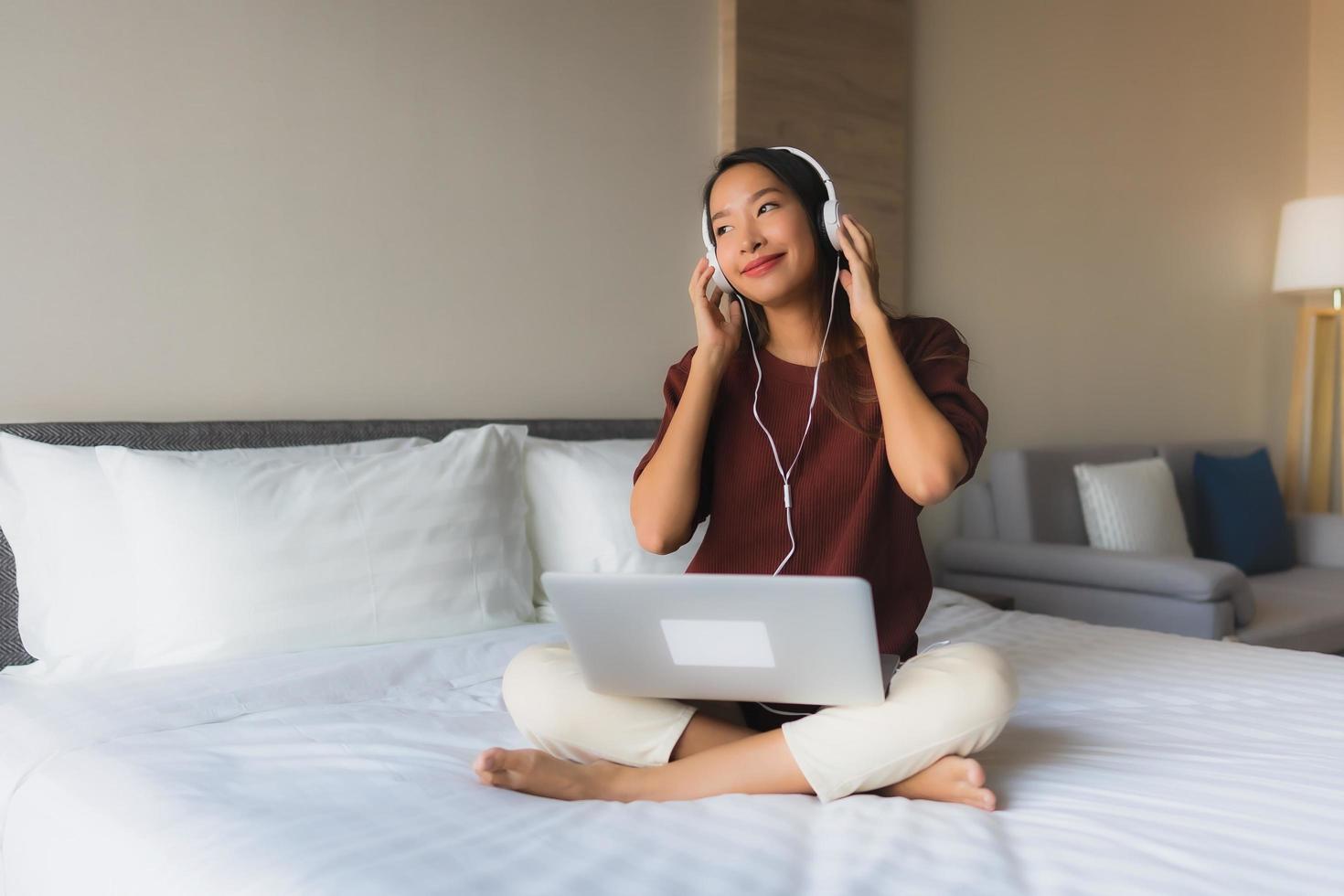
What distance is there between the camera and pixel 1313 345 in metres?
4.69

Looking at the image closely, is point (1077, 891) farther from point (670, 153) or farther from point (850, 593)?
point (670, 153)

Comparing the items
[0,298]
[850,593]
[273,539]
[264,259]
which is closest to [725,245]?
[850,593]

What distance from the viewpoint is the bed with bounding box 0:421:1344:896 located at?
107 cm

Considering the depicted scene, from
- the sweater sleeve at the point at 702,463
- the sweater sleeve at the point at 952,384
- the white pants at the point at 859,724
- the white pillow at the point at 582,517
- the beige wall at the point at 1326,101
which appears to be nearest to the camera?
the white pants at the point at 859,724

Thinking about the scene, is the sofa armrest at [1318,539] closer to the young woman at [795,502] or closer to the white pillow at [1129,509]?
the white pillow at [1129,509]

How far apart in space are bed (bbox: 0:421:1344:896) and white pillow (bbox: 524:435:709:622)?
0.58 m

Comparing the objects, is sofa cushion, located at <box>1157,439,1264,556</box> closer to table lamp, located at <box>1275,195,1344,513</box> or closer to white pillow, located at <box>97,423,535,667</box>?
table lamp, located at <box>1275,195,1344,513</box>

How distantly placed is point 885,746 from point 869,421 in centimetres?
53

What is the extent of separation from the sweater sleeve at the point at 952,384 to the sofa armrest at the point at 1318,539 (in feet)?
10.3

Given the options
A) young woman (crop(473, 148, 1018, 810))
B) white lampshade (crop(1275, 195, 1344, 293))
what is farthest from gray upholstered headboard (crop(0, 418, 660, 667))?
white lampshade (crop(1275, 195, 1344, 293))

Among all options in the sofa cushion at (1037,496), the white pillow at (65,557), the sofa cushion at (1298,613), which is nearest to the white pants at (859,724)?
the white pillow at (65,557)

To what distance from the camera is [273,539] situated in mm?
2008

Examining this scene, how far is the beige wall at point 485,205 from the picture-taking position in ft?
7.32

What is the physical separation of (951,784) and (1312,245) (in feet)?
13.5
